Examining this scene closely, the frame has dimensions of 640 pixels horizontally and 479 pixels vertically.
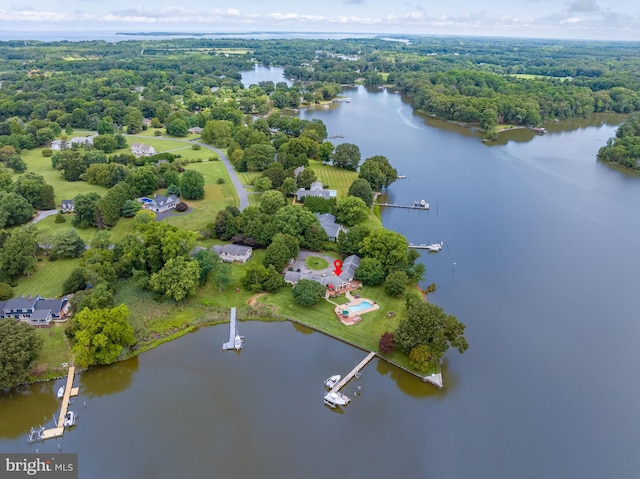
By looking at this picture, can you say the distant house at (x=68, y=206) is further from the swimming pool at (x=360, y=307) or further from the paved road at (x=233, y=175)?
the swimming pool at (x=360, y=307)

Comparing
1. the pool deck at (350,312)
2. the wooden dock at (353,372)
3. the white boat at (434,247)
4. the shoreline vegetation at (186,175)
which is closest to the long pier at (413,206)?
the shoreline vegetation at (186,175)

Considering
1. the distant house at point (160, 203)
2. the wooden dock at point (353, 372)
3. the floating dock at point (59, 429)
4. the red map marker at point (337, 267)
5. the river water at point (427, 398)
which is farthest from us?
the distant house at point (160, 203)

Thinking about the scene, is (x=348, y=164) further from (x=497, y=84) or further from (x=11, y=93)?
(x=11, y=93)

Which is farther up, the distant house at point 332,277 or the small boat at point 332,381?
the distant house at point 332,277

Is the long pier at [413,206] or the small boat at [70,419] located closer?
the small boat at [70,419]

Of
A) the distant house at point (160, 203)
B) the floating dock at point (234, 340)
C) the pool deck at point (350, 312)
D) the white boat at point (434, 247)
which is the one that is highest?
the distant house at point (160, 203)

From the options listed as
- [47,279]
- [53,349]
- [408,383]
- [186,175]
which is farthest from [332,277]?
[186,175]
